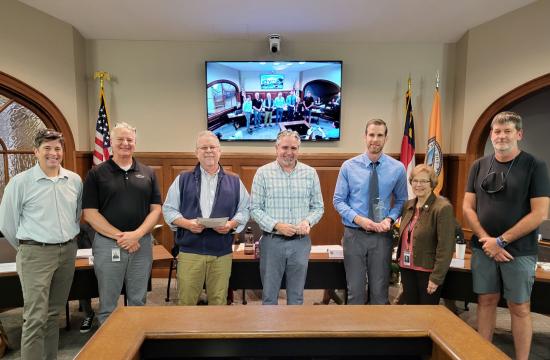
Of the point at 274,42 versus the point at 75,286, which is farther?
the point at 274,42

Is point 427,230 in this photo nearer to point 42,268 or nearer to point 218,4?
point 42,268

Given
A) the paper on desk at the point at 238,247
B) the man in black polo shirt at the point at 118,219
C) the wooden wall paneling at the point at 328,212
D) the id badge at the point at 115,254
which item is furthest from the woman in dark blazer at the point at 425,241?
the wooden wall paneling at the point at 328,212

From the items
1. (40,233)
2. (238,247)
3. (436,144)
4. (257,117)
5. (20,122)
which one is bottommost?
(238,247)

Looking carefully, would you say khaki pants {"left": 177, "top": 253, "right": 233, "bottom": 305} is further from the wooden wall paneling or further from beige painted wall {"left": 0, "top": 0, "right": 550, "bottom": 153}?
beige painted wall {"left": 0, "top": 0, "right": 550, "bottom": 153}

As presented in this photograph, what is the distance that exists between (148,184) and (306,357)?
59.9 inches

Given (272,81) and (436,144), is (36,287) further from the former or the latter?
(436,144)

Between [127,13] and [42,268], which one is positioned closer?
[42,268]

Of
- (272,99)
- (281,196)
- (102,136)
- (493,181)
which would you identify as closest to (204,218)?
(281,196)

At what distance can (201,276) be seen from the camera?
221 cm

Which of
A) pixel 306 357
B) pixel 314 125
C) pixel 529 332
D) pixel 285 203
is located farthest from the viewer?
pixel 314 125

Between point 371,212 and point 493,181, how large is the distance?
0.76 metres

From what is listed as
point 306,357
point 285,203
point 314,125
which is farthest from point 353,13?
point 306,357

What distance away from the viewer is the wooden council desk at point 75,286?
7.97 ft

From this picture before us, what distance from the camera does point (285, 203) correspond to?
7.48 feet
